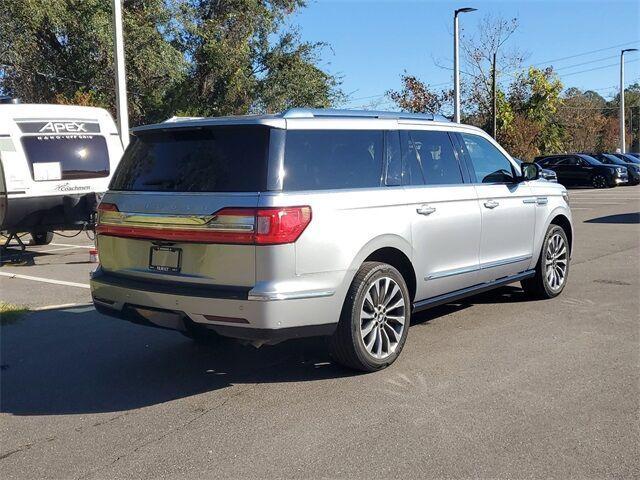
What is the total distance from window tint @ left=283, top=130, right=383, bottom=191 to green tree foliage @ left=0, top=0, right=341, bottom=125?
1740 centimetres

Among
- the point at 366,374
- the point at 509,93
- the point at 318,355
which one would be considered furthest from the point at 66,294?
the point at 509,93

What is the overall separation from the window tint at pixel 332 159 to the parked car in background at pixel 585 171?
88.6 ft

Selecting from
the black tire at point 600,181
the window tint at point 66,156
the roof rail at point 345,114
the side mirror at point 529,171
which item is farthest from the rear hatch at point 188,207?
the black tire at point 600,181

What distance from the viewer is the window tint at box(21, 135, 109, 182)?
36.4ft

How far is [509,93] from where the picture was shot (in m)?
38.8

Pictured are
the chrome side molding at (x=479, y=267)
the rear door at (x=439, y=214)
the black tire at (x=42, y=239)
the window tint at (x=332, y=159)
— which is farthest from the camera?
the black tire at (x=42, y=239)

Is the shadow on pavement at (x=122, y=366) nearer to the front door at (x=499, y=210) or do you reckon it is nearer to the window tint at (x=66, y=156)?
the front door at (x=499, y=210)

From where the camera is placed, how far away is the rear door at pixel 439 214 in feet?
17.5

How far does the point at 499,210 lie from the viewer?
6293 mm

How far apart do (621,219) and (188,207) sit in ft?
47.0

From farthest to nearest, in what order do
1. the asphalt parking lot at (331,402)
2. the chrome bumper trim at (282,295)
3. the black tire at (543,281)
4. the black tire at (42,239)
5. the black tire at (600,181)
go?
the black tire at (600,181)
the black tire at (42,239)
the black tire at (543,281)
the chrome bumper trim at (282,295)
the asphalt parking lot at (331,402)

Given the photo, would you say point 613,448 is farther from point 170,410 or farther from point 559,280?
point 559,280

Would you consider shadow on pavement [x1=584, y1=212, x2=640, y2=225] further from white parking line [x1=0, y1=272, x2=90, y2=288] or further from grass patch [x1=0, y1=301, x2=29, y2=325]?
grass patch [x1=0, y1=301, x2=29, y2=325]

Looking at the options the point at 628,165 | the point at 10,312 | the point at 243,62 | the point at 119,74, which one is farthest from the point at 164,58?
the point at 628,165
